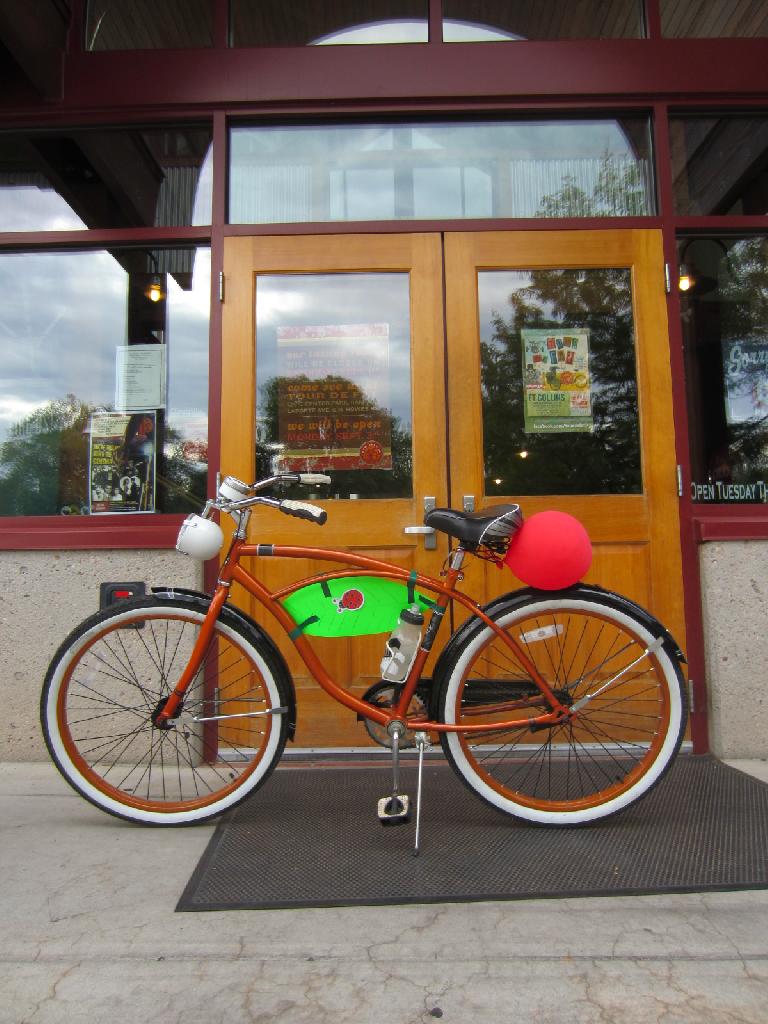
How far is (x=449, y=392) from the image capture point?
3.41 m

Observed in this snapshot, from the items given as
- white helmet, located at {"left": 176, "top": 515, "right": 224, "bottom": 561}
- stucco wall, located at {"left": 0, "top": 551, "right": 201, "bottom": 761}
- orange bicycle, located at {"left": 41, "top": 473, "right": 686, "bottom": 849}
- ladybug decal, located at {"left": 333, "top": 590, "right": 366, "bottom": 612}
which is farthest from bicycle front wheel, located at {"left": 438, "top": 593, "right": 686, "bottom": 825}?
stucco wall, located at {"left": 0, "top": 551, "right": 201, "bottom": 761}

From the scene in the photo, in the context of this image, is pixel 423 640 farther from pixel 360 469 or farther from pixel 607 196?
pixel 607 196

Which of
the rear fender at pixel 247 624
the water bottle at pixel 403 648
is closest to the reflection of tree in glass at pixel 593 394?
the water bottle at pixel 403 648

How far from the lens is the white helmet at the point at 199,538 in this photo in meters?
2.43

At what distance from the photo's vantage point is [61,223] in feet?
11.8

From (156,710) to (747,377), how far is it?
3.21 m

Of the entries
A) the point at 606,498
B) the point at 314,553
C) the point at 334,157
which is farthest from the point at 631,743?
the point at 334,157

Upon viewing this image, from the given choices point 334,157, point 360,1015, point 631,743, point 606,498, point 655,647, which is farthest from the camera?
point 334,157

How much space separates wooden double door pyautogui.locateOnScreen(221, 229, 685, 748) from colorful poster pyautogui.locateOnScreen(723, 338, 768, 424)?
0.44m

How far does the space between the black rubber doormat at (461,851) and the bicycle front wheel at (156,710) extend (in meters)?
0.26

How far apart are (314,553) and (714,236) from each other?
106 inches

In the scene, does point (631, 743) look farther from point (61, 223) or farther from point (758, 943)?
point (61, 223)

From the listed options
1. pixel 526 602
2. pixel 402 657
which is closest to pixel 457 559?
pixel 526 602

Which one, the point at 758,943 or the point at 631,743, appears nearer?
the point at 758,943
